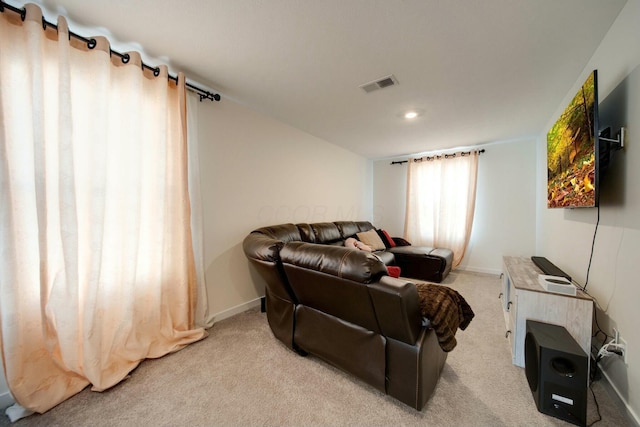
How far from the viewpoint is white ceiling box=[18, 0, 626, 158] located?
1324 mm

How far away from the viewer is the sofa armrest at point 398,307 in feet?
3.63

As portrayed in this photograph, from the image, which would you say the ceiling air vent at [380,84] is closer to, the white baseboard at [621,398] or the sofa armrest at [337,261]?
the sofa armrest at [337,261]

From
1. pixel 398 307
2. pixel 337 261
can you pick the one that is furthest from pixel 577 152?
pixel 337 261

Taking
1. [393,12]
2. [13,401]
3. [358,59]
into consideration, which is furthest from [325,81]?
[13,401]

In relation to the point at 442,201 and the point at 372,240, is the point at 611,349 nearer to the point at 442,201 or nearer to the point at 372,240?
the point at 372,240

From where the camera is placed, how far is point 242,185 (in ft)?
8.61

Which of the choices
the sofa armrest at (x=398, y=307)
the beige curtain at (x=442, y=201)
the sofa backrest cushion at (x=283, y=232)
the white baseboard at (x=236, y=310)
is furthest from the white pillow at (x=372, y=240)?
the sofa armrest at (x=398, y=307)

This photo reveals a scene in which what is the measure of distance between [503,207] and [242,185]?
4.27m

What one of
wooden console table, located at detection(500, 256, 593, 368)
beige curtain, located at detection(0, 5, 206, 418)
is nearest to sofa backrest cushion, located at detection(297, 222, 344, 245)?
beige curtain, located at detection(0, 5, 206, 418)

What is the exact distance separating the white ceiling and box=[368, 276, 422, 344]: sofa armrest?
1.58 meters

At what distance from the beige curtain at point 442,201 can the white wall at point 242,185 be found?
7.24 feet

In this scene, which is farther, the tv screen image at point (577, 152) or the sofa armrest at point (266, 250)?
the sofa armrest at point (266, 250)

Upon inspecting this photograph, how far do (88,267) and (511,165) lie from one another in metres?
5.44

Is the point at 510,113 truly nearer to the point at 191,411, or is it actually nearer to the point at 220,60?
the point at 220,60
